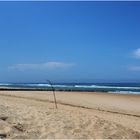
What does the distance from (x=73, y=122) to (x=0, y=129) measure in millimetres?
2545

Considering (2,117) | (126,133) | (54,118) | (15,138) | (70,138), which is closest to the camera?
(15,138)

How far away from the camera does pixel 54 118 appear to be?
10.4 m

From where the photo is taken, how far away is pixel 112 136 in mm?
8531

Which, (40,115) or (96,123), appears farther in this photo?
(40,115)

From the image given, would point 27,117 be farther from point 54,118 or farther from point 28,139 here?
point 28,139

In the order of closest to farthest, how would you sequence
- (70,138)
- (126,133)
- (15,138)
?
1. (15,138)
2. (70,138)
3. (126,133)

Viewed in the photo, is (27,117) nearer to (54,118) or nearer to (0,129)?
(54,118)

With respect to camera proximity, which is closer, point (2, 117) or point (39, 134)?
point (39, 134)

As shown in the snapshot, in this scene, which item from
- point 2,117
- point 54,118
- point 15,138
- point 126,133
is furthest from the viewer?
point 54,118

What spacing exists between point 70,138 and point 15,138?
1.44 meters

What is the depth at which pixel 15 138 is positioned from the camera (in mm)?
7594

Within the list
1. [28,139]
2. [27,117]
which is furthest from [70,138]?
[27,117]

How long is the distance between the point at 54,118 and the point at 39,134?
2.12m

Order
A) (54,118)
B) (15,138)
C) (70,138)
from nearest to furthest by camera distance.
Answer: (15,138) < (70,138) < (54,118)
